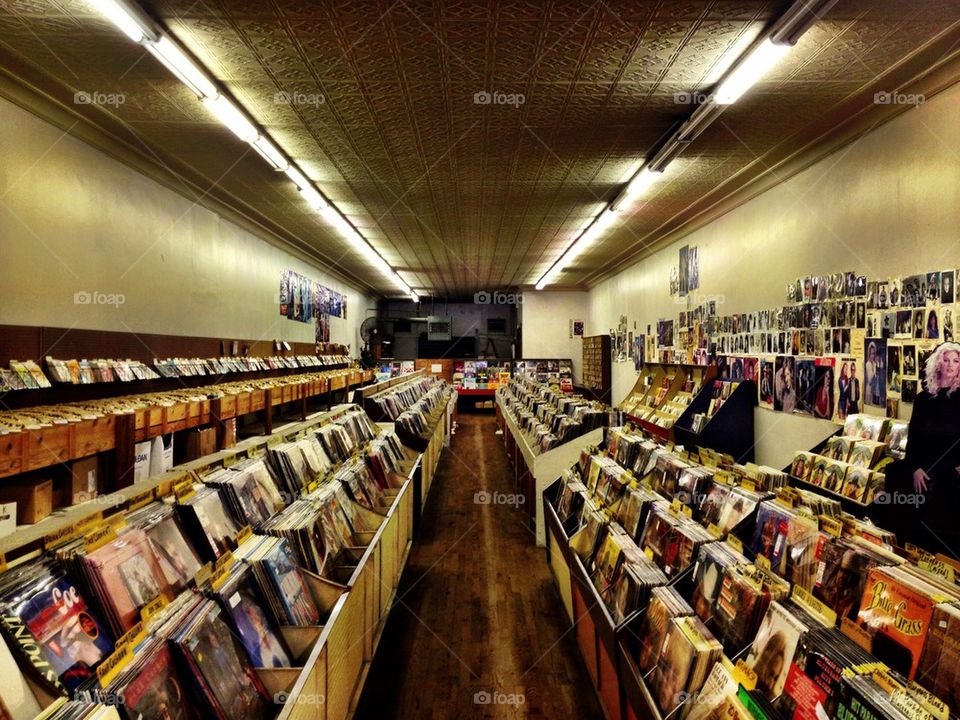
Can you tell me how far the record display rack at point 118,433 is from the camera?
278 cm

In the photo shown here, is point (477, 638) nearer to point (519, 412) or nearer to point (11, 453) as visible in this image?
point (11, 453)

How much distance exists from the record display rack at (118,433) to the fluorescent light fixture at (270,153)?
2.26m

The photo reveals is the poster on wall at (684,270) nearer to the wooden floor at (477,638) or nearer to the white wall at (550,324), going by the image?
the wooden floor at (477,638)

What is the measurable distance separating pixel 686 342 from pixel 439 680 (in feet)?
19.8

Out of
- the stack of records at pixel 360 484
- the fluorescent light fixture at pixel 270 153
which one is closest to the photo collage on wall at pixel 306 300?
the fluorescent light fixture at pixel 270 153

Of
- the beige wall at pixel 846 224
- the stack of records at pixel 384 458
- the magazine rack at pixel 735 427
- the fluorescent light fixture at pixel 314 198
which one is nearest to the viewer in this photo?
the beige wall at pixel 846 224

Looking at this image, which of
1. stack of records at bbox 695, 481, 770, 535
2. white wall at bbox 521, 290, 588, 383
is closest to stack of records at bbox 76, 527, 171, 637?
stack of records at bbox 695, 481, 770, 535

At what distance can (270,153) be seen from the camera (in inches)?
190

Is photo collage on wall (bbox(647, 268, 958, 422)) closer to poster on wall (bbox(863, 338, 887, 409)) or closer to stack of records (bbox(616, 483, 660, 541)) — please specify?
poster on wall (bbox(863, 338, 887, 409))

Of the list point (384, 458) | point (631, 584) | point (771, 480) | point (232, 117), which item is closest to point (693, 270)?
point (384, 458)

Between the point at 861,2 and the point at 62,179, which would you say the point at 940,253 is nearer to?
the point at 861,2

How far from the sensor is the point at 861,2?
107 inches

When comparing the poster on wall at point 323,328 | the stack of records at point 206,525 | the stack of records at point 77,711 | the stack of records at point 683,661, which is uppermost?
the poster on wall at point 323,328

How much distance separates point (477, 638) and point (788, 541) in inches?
85.5
